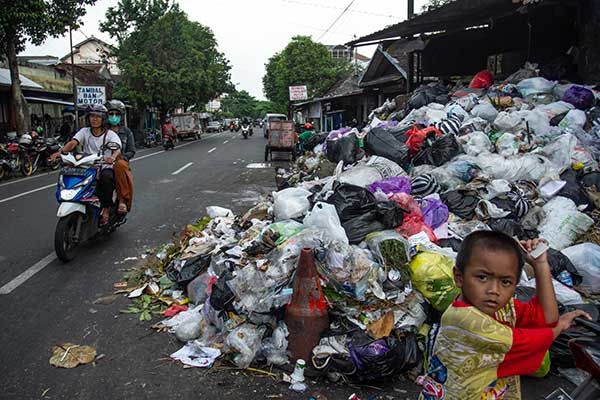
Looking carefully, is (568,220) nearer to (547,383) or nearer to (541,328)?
(547,383)

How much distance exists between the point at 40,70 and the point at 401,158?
78.9 feet

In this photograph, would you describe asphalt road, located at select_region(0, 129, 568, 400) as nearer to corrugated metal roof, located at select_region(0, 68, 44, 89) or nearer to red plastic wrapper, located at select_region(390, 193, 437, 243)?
red plastic wrapper, located at select_region(390, 193, 437, 243)

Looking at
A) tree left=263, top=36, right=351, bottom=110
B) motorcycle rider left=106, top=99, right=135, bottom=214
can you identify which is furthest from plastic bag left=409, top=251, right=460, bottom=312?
tree left=263, top=36, right=351, bottom=110

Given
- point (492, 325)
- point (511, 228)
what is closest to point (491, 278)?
point (492, 325)

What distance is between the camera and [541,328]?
1.70 meters

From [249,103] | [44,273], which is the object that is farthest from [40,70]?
[249,103]

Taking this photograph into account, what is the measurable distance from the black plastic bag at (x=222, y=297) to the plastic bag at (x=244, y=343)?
0.72ft

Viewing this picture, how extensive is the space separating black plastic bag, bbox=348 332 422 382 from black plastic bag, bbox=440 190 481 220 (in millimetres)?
2248

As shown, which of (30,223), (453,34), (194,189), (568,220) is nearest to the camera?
(568,220)

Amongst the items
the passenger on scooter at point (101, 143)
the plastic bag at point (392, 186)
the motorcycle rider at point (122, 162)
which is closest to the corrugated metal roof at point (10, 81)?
the motorcycle rider at point (122, 162)

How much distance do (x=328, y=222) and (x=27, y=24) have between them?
14.6 meters

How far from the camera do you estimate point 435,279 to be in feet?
11.4

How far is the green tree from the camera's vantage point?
113 metres

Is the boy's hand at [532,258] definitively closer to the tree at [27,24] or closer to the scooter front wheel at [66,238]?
the scooter front wheel at [66,238]
